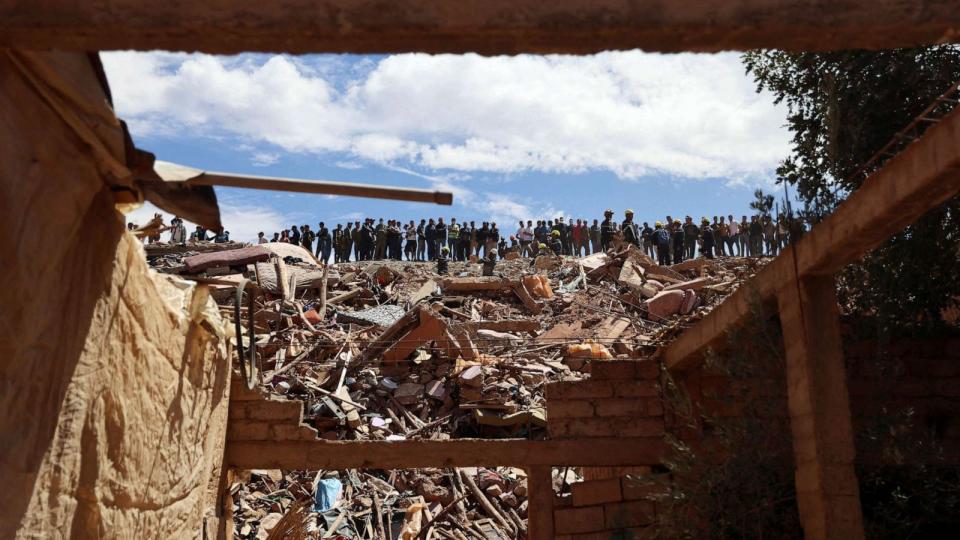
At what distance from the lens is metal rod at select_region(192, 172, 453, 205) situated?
4082 millimetres

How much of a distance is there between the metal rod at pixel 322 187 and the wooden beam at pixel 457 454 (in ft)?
14.7

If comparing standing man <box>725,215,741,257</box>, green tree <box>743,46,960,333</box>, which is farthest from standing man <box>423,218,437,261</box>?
green tree <box>743,46,960,333</box>

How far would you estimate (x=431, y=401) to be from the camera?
13023 mm

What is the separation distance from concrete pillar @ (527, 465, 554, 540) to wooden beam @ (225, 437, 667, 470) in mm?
136

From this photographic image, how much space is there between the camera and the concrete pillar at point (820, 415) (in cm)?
576

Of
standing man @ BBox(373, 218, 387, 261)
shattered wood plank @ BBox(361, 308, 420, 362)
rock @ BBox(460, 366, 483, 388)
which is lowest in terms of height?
rock @ BBox(460, 366, 483, 388)

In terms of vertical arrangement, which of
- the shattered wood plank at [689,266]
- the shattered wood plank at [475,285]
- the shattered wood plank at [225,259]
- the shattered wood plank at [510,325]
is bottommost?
the shattered wood plank at [510,325]

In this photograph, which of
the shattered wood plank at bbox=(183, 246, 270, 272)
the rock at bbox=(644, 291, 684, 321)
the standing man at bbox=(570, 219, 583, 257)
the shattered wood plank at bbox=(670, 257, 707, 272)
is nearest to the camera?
the rock at bbox=(644, 291, 684, 321)

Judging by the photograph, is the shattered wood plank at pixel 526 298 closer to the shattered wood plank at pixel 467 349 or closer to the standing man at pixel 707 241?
the shattered wood plank at pixel 467 349

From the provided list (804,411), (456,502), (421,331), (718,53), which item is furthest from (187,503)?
(421,331)

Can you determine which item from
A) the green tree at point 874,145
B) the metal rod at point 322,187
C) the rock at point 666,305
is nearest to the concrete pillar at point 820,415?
the green tree at point 874,145

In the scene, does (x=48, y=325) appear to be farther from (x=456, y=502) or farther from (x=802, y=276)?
(x=456, y=502)

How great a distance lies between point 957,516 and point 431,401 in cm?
805

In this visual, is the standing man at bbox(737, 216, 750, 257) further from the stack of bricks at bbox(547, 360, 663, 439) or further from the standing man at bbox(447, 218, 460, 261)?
the stack of bricks at bbox(547, 360, 663, 439)
